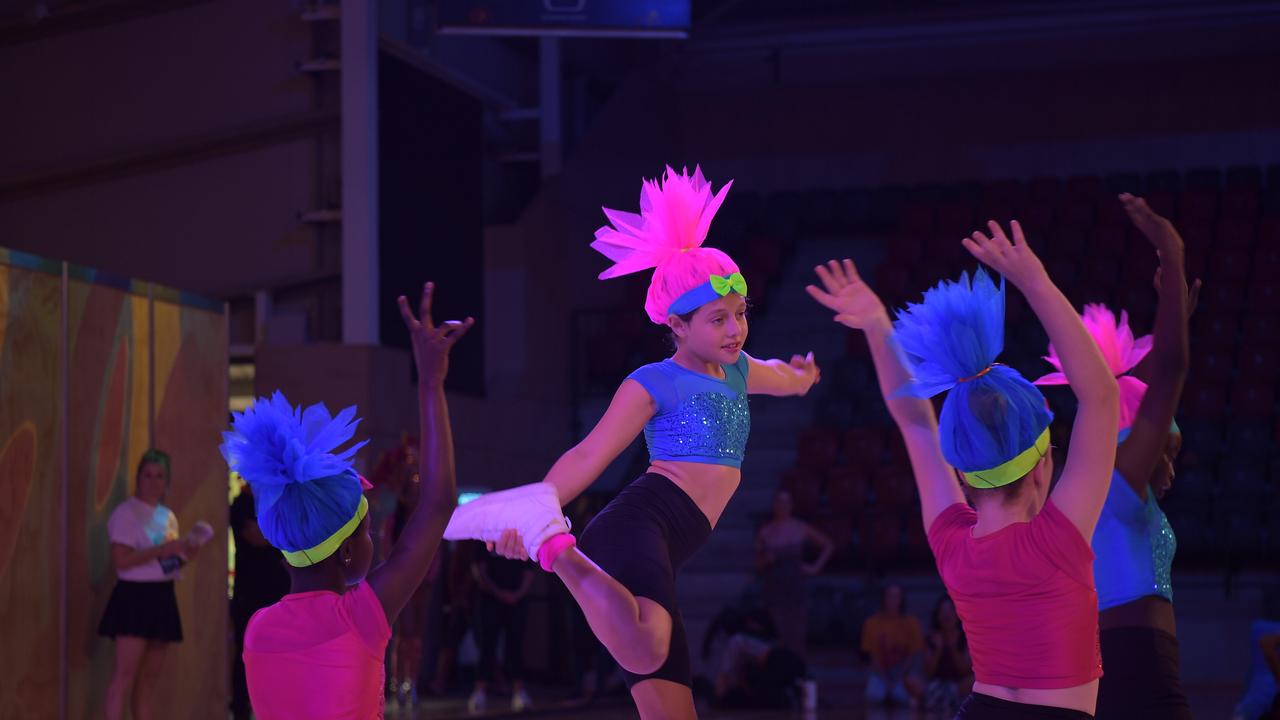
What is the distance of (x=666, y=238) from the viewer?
378cm

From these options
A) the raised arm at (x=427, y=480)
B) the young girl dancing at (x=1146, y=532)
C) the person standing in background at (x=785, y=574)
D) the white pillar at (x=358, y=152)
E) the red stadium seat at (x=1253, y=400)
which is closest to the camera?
the raised arm at (x=427, y=480)

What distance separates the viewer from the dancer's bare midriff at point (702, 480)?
3.58 meters

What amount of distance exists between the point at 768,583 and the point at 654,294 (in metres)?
7.27

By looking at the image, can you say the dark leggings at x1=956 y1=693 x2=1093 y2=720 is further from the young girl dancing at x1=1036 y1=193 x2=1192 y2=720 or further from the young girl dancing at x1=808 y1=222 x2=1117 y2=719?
the young girl dancing at x1=1036 y1=193 x2=1192 y2=720

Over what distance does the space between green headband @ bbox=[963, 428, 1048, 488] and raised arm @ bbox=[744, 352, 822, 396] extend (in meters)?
1.27

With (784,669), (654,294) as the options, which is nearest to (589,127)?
(784,669)

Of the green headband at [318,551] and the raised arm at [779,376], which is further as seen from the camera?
the raised arm at [779,376]

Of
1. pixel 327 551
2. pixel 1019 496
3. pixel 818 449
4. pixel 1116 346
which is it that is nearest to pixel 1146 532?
pixel 1116 346

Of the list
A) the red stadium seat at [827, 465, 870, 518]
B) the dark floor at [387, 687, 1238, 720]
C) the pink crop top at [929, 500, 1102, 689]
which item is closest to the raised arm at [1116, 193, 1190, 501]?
the pink crop top at [929, 500, 1102, 689]

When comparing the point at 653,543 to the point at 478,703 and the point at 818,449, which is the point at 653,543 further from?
the point at 818,449

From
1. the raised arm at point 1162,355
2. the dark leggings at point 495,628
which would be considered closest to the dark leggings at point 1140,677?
the raised arm at point 1162,355

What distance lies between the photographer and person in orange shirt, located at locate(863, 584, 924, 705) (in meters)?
10.8

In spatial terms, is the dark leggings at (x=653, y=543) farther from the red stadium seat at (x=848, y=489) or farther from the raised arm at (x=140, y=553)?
the red stadium seat at (x=848, y=489)

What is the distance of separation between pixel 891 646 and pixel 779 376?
734cm
